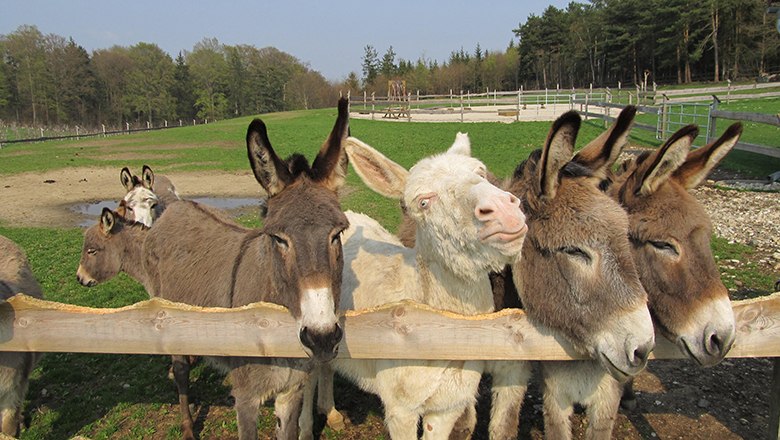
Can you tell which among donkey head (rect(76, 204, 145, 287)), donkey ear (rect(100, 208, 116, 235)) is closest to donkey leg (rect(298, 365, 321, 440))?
donkey head (rect(76, 204, 145, 287))

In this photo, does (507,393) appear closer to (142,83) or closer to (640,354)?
(640,354)

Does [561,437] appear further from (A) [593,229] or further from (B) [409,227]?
(B) [409,227]

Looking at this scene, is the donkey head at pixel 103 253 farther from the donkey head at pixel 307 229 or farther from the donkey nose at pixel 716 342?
the donkey nose at pixel 716 342

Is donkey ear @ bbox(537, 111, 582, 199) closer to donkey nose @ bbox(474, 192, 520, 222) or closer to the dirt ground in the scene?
donkey nose @ bbox(474, 192, 520, 222)

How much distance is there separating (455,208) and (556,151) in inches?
24.6

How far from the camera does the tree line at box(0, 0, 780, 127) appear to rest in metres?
62.7

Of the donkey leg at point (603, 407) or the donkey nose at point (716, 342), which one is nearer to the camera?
the donkey nose at point (716, 342)

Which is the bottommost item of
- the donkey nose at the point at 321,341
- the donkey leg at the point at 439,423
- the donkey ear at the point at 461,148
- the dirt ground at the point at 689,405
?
the dirt ground at the point at 689,405

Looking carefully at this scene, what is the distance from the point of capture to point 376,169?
9.84ft

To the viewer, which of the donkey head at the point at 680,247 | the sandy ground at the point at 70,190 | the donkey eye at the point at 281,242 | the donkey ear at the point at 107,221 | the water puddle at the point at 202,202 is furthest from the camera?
the water puddle at the point at 202,202

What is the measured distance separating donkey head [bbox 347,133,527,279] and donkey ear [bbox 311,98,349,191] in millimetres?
77

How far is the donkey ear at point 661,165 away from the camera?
2746mm

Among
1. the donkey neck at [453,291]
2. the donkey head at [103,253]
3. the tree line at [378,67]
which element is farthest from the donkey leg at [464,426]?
the tree line at [378,67]

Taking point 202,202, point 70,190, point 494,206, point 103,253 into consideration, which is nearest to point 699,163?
point 494,206
